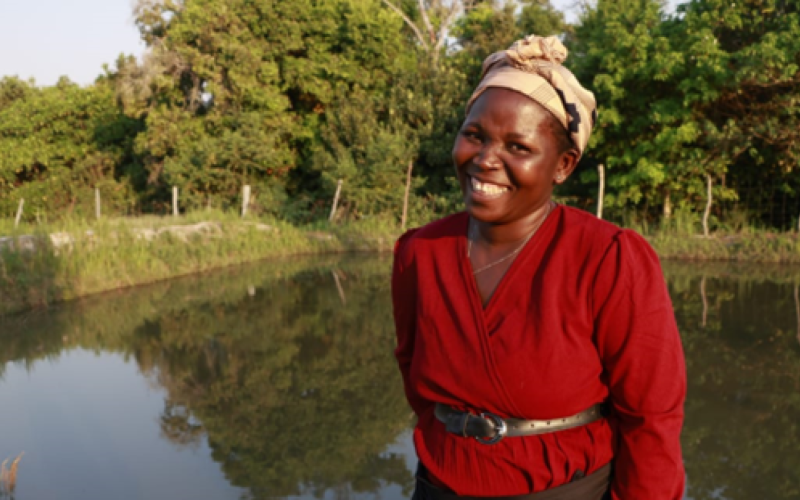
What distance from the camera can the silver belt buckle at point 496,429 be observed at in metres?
1.22

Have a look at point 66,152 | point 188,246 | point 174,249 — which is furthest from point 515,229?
point 66,152

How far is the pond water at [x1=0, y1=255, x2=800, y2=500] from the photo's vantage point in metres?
3.43

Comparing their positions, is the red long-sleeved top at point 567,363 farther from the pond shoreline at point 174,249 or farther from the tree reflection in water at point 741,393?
the pond shoreline at point 174,249

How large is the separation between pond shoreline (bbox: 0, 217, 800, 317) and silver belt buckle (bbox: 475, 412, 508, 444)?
24.5ft

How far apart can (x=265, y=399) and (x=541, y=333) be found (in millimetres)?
3795

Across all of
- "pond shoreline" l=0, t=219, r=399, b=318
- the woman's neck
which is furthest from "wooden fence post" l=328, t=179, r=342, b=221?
Answer: the woman's neck

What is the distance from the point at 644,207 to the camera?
14875mm

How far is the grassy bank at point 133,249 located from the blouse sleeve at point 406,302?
717cm

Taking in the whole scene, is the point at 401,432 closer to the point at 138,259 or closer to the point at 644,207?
the point at 138,259

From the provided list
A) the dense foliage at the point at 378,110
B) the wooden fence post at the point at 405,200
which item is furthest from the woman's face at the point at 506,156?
the wooden fence post at the point at 405,200

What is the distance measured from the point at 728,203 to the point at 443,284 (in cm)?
1468

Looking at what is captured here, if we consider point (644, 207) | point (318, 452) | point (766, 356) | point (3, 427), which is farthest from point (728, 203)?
point (3, 427)

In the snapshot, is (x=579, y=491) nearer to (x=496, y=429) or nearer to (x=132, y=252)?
(x=496, y=429)

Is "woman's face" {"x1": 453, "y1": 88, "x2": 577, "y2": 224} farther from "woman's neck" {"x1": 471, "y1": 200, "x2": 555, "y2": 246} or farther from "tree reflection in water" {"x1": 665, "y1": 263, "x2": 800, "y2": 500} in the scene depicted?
"tree reflection in water" {"x1": 665, "y1": 263, "x2": 800, "y2": 500}
